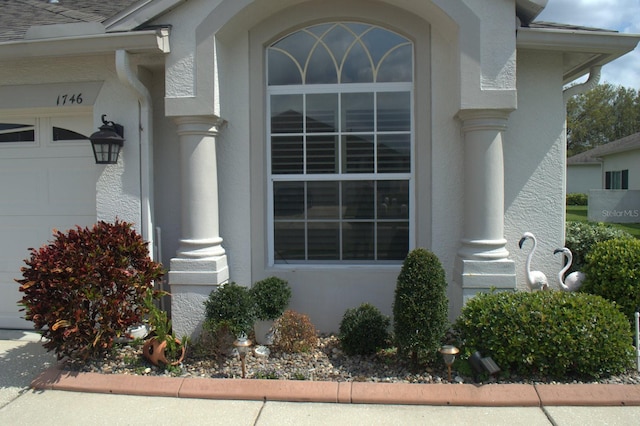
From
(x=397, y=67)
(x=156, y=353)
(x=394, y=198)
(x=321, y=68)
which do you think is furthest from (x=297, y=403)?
(x=397, y=67)

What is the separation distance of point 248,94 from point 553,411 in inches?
163

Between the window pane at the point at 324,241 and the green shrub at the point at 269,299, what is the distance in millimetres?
691

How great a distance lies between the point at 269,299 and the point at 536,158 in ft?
10.6

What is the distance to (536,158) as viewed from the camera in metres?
5.07

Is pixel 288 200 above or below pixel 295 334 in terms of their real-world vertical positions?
above

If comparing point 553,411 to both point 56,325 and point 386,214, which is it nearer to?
point 386,214

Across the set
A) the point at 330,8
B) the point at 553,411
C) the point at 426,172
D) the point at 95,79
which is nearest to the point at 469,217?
the point at 426,172

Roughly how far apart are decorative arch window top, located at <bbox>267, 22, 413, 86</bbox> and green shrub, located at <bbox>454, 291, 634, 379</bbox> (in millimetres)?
2699

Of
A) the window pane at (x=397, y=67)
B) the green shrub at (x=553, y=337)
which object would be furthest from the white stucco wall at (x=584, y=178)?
the green shrub at (x=553, y=337)

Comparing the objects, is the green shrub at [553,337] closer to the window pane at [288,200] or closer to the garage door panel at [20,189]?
the window pane at [288,200]

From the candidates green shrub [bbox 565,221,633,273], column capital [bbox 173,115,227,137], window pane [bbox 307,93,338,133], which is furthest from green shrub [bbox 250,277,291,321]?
green shrub [bbox 565,221,633,273]

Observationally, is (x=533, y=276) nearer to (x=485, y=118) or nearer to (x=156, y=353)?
(x=485, y=118)

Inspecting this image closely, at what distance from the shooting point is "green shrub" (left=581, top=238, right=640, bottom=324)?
459cm

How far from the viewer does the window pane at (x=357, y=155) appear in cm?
525
